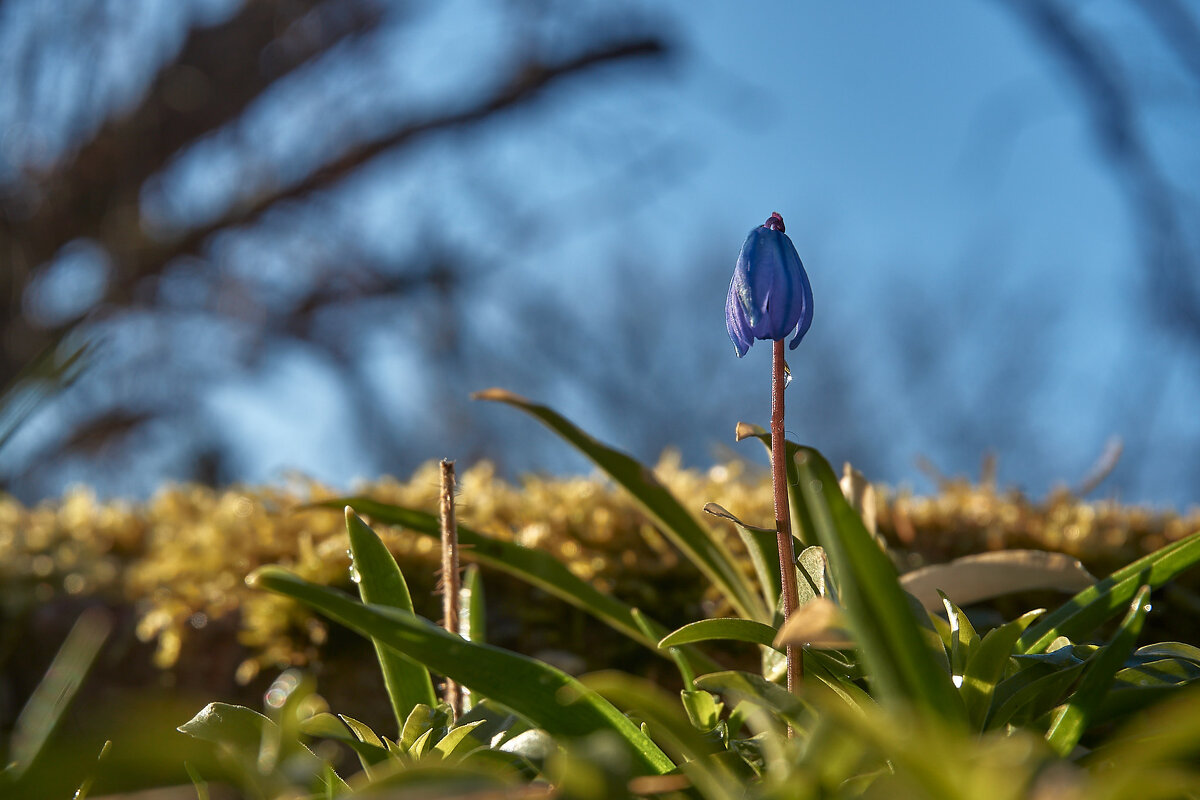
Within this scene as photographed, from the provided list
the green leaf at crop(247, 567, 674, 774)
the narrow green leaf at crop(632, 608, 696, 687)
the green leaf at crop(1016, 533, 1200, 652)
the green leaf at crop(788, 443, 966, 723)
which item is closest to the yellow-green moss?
the narrow green leaf at crop(632, 608, 696, 687)

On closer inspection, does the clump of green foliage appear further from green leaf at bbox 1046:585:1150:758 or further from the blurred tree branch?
the blurred tree branch

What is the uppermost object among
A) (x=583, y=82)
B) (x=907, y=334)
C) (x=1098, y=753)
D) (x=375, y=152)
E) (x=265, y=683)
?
(x=907, y=334)

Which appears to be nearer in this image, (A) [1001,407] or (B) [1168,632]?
(B) [1168,632]

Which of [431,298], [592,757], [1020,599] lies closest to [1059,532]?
[1020,599]

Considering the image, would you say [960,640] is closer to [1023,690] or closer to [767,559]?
[1023,690]

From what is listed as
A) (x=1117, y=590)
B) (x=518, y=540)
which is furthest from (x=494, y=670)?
(x=518, y=540)

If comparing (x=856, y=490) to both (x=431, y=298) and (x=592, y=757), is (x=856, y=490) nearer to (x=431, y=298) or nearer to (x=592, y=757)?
(x=592, y=757)

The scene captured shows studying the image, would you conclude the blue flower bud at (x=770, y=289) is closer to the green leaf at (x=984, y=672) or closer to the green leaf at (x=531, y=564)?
the green leaf at (x=984, y=672)
